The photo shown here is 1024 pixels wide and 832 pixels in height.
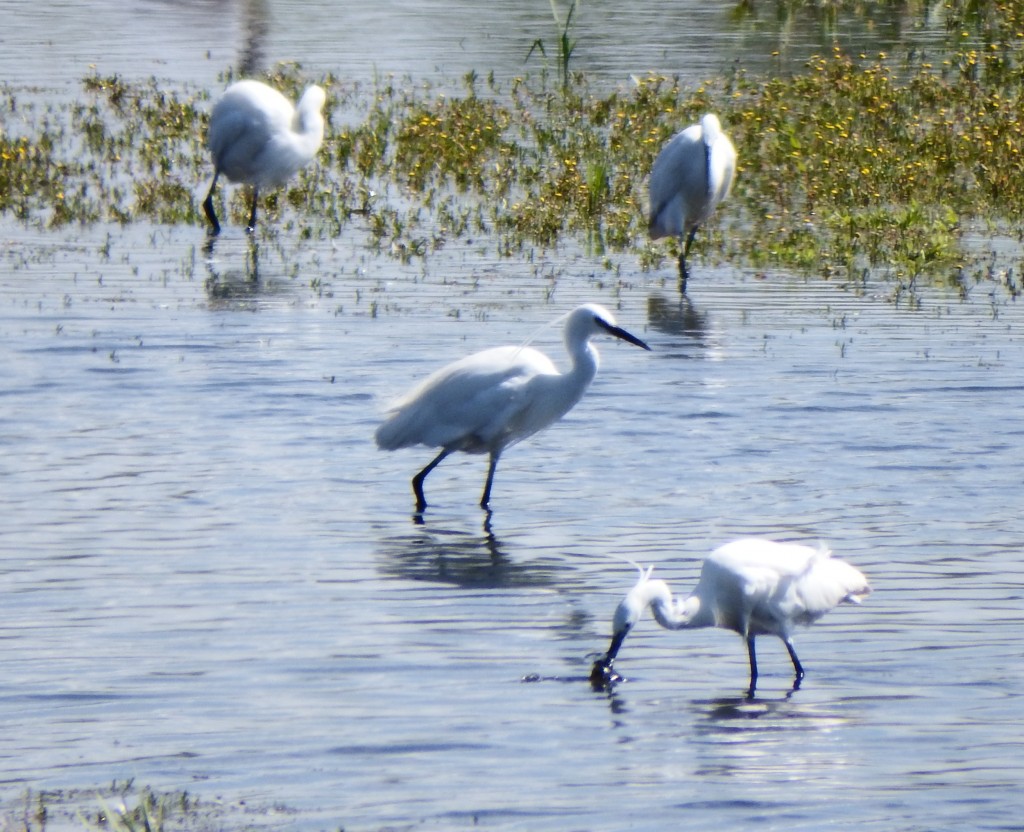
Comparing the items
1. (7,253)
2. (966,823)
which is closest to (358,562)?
(966,823)

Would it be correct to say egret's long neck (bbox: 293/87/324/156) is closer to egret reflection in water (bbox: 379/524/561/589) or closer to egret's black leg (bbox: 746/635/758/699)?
egret reflection in water (bbox: 379/524/561/589)

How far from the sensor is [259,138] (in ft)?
52.9

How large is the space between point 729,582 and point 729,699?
1.27 feet

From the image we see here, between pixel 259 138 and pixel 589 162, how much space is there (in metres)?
3.31

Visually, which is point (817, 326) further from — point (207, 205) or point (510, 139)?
point (510, 139)

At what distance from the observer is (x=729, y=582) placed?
6840 millimetres

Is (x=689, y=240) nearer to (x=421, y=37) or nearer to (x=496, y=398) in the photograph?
(x=496, y=398)

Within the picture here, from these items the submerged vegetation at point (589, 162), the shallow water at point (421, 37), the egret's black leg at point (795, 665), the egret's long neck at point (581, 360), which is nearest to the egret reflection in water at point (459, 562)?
the egret's long neck at point (581, 360)

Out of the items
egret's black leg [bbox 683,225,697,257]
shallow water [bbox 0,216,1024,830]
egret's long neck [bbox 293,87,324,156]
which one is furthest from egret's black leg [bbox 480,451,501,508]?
egret's long neck [bbox 293,87,324,156]

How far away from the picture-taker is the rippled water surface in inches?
239

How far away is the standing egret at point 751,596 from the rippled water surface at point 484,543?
0.62ft

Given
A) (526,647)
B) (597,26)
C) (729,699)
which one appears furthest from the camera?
(597,26)

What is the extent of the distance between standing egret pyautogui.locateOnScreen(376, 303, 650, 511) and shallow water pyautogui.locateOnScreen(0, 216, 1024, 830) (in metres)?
0.32

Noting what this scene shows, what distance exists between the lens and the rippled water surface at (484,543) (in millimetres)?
6074
